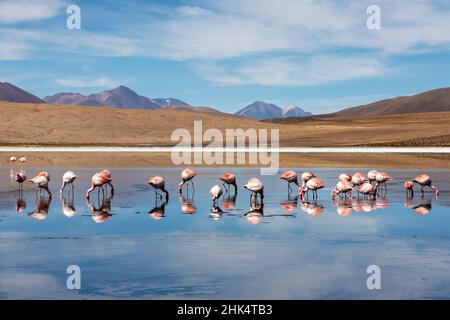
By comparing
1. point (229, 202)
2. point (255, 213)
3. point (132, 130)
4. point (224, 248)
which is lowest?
point (224, 248)

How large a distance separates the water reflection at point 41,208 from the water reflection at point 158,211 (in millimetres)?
2572

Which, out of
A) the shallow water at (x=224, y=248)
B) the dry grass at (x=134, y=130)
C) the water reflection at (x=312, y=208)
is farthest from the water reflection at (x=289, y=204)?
the dry grass at (x=134, y=130)

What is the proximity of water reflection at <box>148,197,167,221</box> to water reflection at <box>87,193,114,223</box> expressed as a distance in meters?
1.03

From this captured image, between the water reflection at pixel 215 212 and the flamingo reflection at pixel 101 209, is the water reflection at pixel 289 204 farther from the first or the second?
the flamingo reflection at pixel 101 209

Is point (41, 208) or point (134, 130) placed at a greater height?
point (134, 130)

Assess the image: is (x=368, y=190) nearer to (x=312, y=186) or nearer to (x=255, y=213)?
→ (x=312, y=186)

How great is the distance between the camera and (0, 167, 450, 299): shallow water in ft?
29.4

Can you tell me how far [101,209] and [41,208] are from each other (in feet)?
5.48

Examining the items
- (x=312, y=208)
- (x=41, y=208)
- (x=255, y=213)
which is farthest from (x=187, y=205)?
(x=41, y=208)

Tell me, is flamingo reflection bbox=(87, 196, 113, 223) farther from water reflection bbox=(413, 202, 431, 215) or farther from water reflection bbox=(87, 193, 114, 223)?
water reflection bbox=(413, 202, 431, 215)

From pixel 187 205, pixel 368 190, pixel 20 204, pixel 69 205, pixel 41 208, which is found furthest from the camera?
pixel 368 190

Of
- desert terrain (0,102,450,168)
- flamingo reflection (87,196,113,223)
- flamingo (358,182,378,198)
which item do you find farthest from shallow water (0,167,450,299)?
desert terrain (0,102,450,168)

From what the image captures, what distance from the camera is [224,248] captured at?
11.9 metres
